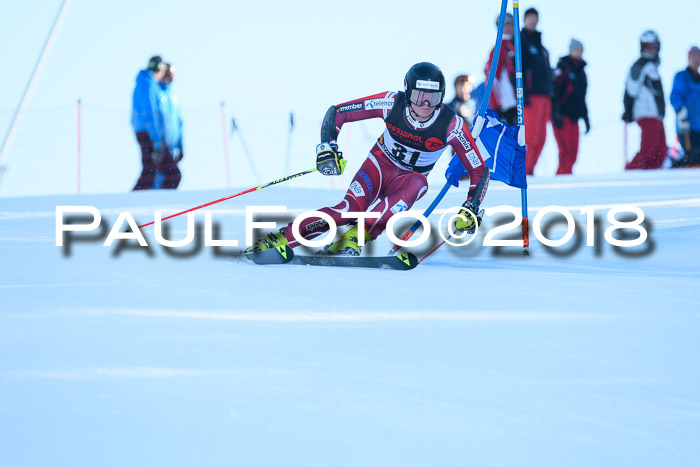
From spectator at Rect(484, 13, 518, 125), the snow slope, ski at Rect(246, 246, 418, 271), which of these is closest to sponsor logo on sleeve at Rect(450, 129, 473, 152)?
ski at Rect(246, 246, 418, 271)

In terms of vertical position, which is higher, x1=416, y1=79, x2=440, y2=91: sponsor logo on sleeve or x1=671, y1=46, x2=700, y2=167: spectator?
x1=671, y1=46, x2=700, y2=167: spectator

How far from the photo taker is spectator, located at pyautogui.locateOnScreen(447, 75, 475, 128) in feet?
28.3

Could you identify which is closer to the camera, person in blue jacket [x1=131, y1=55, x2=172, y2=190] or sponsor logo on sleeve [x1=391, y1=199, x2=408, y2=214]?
sponsor logo on sleeve [x1=391, y1=199, x2=408, y2=214]

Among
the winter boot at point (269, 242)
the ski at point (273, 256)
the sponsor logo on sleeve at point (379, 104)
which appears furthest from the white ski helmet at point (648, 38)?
the ski at point (273, 256)

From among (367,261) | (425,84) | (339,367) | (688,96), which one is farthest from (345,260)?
(688,96)

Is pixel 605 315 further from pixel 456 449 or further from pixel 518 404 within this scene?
pixel 456 449

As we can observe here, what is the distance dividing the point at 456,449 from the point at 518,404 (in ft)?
1.13

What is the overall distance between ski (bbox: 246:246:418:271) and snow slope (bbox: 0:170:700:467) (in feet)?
0.90

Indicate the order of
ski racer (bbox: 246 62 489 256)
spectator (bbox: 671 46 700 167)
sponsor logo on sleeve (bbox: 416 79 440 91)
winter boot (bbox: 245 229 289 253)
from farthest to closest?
spectator (bbox: 671 46 700 167)
winter boot (bbox: 245 229 289 253)
ski racer (bbox: 246 62 489 256)
sponsor logo on sleeve (bbox: 416 79 440 91)

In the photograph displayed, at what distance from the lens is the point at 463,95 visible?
8.63 meters

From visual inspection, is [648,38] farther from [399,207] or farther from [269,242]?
[269,242]

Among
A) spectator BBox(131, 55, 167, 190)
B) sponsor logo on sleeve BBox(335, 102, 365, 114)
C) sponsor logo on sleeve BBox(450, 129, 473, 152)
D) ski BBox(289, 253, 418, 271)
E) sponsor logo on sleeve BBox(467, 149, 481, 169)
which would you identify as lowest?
ski BBox(289, 253, 418, 271)

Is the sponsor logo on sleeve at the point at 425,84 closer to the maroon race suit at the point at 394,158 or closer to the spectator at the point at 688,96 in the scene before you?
the maroon race suit at the point at 394,158

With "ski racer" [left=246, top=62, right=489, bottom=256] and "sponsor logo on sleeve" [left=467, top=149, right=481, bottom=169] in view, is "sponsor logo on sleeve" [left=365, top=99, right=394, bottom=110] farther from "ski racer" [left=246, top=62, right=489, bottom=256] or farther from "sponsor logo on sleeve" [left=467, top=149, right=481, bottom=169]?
"sponsor logo on sleeve" [left=467, top=149, right=481, bottom=169]
